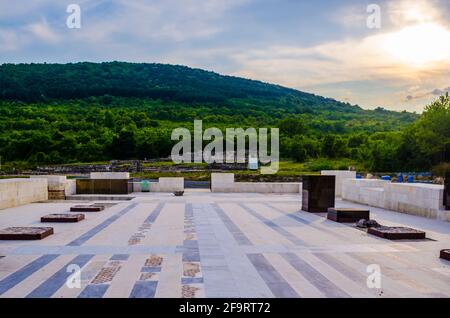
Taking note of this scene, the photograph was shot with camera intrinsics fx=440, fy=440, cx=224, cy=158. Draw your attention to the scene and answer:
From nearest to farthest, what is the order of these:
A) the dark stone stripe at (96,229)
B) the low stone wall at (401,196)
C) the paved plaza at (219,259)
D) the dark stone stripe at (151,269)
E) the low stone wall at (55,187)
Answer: the paved plaza at (219,259) < the dark stone stripe at (151,269) < the dark stone stripe at (96,229) < the low stone wall at (401,196) < the low stone wall at (55,187)

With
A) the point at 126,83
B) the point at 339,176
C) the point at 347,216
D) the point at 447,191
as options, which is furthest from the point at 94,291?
the point at 126,83

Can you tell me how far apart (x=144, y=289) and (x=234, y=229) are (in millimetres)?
4877

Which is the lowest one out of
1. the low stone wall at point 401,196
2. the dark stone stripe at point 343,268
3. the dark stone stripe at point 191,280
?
the dark stone stripe at point 343,268

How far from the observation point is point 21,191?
15695 millimetres

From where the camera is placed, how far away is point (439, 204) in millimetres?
12211

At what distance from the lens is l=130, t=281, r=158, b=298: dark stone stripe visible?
5438 millimetres

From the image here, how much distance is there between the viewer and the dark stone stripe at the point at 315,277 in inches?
221

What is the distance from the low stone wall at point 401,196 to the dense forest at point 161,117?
26923mm

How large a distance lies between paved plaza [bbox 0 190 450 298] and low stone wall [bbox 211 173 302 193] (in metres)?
8.69

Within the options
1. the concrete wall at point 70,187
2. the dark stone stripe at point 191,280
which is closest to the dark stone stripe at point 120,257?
the dark stone stripe at point 191,280

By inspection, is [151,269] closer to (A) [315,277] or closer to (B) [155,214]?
(A) [315,277]

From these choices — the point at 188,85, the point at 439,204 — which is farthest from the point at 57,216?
the point at 188,85

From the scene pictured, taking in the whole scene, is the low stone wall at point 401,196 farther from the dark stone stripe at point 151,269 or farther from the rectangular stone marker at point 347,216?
the dark stone stripe at point 151,269

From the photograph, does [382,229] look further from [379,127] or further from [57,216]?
[379,127]
